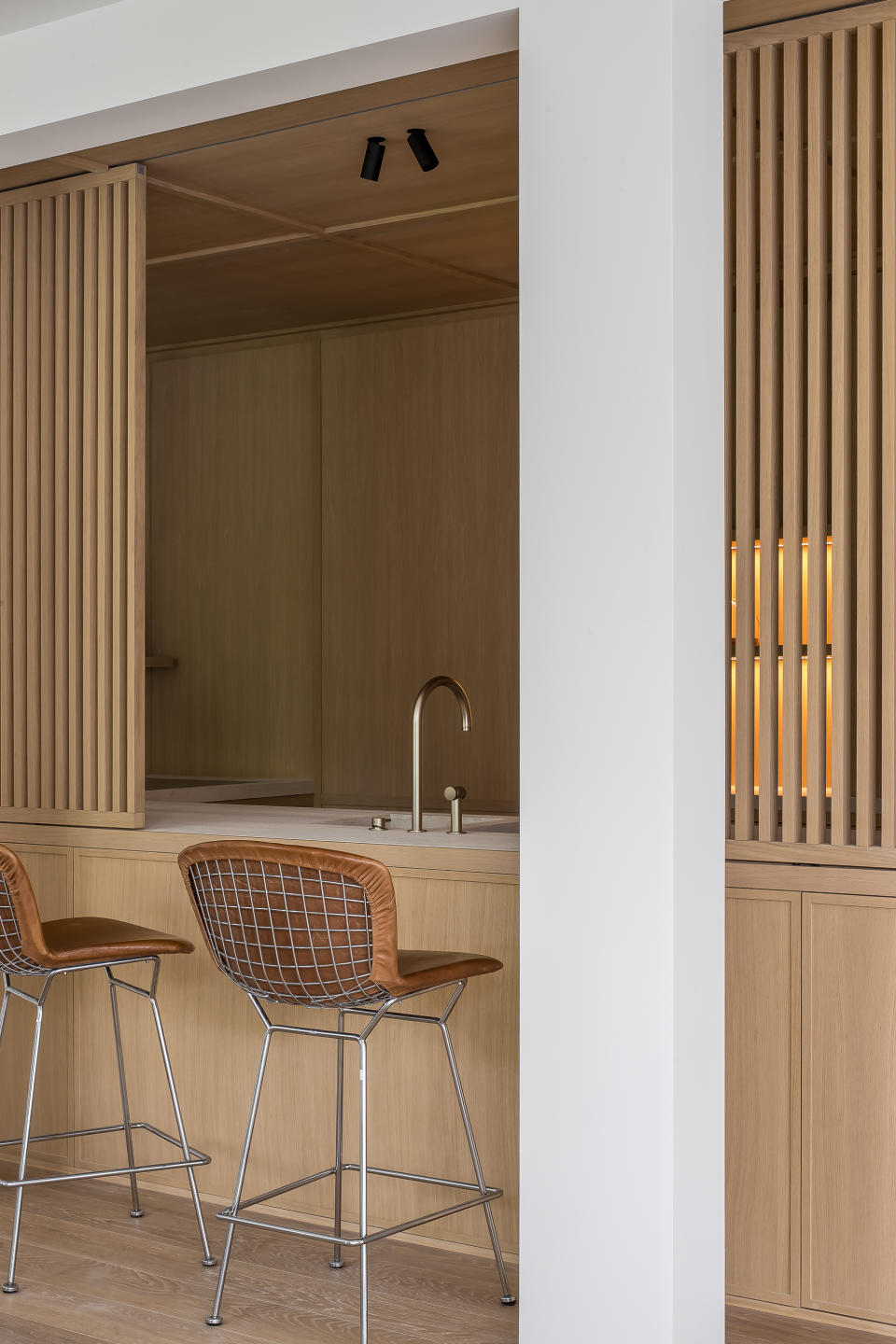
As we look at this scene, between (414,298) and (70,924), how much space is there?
3217 mm

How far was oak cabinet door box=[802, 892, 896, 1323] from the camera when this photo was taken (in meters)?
2.99

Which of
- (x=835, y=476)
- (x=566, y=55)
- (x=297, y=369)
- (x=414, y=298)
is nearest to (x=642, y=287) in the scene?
(x=566, y=55)

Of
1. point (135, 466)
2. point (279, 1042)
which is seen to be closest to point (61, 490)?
point (135, 466)

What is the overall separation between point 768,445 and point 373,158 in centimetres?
146

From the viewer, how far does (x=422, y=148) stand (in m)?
3.99

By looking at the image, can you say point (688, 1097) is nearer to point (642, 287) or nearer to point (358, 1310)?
point (358, 1310)

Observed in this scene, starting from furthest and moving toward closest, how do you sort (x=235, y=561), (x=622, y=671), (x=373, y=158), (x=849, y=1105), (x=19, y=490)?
(x=235, y=561) → (x=19, y=490) → (x=373, y=158) → (x=849, y=1105) → (x=622, y=671)

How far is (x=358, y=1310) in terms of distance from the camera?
3115 mm

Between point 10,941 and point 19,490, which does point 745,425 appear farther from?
point 19,490

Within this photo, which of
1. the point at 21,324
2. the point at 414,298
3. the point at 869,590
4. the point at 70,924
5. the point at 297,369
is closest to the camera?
the point at 869,590

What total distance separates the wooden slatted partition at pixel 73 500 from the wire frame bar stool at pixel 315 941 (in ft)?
3.60

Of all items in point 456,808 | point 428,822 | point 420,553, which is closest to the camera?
point 456,808

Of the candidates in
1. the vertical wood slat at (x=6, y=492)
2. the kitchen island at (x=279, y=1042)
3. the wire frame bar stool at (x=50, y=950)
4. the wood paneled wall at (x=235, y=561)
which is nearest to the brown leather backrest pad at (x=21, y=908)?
the wire frame bar stool at (x=50, y=950)

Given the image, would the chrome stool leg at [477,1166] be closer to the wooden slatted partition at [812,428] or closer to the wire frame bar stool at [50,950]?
the wire frame bar stool at [50,950]
